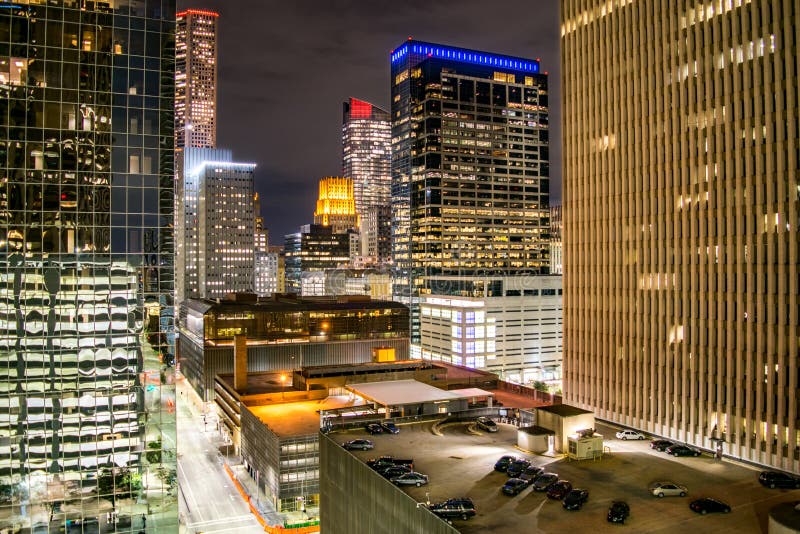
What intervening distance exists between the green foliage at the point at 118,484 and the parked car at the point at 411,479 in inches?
1018

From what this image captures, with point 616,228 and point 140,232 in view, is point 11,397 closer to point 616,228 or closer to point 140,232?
point 140,232

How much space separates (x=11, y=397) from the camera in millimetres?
58594

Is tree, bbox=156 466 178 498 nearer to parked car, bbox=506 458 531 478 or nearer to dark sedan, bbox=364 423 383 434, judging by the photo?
dark sedan, bbox=364 423 383 434

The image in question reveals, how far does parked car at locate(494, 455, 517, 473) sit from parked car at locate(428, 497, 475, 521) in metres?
9.28

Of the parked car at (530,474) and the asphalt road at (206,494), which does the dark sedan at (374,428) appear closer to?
the parked car at (530,474)

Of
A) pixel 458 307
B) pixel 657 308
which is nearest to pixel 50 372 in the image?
pixel 657 308

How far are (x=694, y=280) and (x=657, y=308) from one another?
740 cm

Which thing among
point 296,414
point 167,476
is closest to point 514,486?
point 167,476

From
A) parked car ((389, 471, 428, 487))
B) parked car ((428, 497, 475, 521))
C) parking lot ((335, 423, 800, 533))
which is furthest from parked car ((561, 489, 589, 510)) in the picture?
parked car ((389, 471, 428, 487))

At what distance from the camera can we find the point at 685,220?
88375mm

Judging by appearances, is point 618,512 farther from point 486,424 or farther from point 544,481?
point 486,424

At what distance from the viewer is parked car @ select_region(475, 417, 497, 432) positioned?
224ft

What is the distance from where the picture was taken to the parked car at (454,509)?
43.8 metres

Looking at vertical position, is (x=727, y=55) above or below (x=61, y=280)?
above
